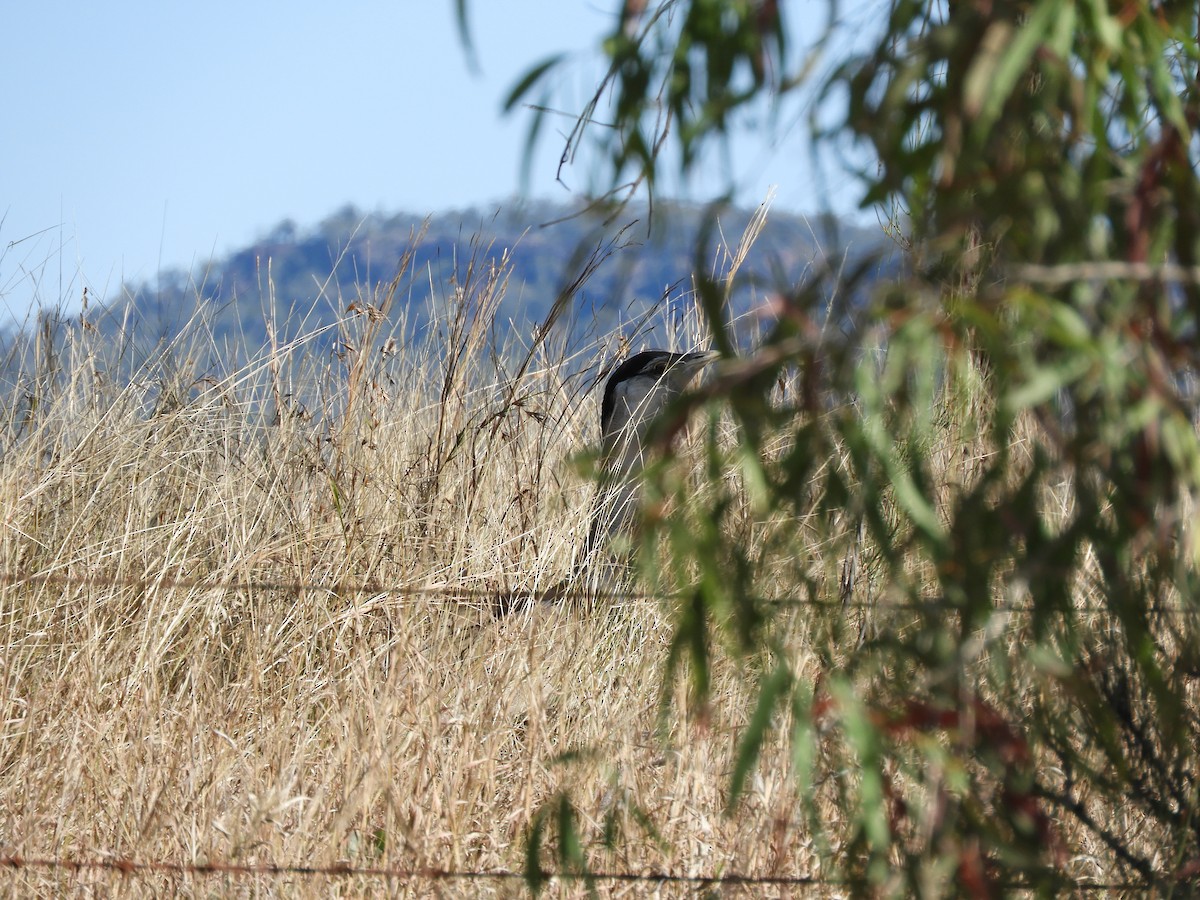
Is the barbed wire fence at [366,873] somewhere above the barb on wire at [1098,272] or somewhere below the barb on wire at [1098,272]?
below

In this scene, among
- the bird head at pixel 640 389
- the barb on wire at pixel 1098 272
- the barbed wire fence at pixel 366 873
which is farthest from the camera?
the bird head at pixel 640 389

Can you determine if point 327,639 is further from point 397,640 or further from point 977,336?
point 977,336

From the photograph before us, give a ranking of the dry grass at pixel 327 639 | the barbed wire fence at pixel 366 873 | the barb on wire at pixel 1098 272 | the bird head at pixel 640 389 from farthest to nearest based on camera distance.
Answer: the bird head at pixel 640 389
the dry grass at pixel 327 639
the barbed wire fence at pixel 366 873
the barb on wire at pixel 1098 272

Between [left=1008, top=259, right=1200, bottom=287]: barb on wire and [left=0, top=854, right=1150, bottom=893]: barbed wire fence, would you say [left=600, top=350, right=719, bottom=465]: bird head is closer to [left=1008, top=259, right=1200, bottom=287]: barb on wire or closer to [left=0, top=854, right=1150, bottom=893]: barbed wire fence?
[left=0, top=854, right=1150, bottom=893]: barbed wire fence

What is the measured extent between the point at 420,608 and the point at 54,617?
0.91 m

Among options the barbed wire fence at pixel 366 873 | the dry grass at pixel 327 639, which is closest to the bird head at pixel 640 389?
the dry grass at pixel 327 639

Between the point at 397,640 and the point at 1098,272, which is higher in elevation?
the point at 1098,272

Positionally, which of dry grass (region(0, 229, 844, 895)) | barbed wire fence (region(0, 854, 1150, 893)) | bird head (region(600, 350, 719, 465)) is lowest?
barbed wire fence (region(0, 854, 1150, 893))

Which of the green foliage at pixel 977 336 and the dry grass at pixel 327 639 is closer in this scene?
the green foliage at pixel 977 336

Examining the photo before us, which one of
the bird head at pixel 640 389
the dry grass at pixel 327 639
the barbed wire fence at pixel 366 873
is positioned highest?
the bird head at pixel 640 389

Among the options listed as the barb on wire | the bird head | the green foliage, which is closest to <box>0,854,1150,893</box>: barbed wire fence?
the green foliage

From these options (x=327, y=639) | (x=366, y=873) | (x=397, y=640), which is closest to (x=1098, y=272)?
(x=366, y=873)

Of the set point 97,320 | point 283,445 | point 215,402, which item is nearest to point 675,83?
point 283,445

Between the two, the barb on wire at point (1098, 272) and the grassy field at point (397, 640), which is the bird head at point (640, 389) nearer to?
the grassy field at point (397, 640)
